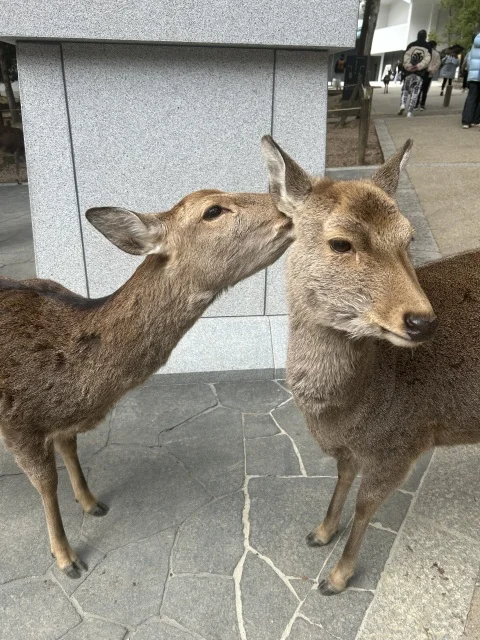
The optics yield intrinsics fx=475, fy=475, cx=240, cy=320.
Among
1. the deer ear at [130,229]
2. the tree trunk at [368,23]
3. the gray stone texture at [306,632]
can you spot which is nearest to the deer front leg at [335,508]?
the gray stone texture at [306,632]

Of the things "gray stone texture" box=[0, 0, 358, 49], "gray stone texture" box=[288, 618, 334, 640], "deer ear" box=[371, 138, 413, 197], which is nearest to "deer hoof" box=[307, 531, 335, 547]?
"gray stone texture" box=[288, 618, 334, 640]

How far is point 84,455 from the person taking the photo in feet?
12.3

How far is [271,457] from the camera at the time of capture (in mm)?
3727

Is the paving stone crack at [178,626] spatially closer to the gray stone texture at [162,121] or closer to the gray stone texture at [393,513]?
the gray stone texture at [393,513]

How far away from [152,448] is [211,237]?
214 cm

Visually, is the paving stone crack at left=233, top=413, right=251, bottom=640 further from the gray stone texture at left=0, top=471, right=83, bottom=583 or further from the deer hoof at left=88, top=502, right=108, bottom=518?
the gray stone texture at left=0, top=471, right=83, bottom=583

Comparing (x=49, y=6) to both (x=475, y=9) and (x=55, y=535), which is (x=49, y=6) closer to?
(x=55, y=535)

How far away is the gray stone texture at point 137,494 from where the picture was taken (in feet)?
10.2

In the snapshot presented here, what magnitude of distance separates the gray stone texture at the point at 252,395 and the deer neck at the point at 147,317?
6.27ft

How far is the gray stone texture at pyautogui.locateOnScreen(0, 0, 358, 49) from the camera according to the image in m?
3.77

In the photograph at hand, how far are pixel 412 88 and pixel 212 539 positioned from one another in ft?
49.2

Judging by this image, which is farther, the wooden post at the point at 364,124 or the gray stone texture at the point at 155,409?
the wooden post at the point at 364,124

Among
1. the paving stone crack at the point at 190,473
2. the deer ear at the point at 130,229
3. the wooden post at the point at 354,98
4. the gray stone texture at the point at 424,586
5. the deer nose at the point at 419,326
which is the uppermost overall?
the wooden post at the point at 354,98

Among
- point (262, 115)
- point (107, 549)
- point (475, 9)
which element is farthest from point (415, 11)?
point (107, 549)
